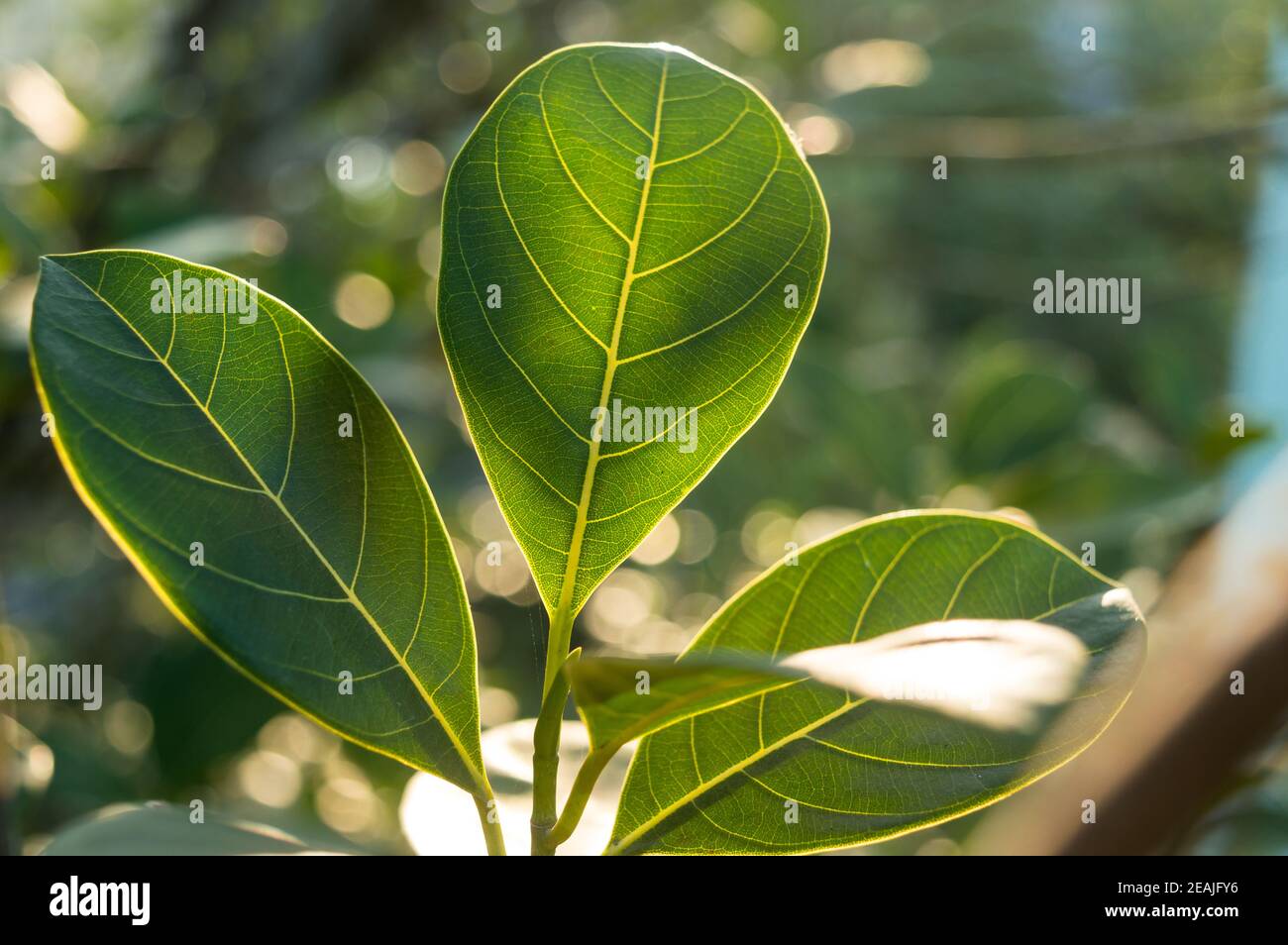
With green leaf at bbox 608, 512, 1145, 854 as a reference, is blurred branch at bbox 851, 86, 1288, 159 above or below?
above

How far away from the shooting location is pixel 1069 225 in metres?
3.78

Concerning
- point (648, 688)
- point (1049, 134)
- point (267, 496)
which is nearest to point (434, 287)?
point (267, 496)

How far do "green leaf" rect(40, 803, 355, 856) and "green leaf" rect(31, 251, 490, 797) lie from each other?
6cm

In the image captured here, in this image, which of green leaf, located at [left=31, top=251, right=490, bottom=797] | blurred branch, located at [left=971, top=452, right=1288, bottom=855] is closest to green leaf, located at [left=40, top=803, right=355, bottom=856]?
green leaf, located at [left=31, top=251, right=490, bottom=797]

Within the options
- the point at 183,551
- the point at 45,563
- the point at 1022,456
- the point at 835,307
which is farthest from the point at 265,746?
the point at 835,307

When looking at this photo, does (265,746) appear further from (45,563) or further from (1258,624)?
(1258,624)

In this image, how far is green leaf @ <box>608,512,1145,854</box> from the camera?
0.40 metres

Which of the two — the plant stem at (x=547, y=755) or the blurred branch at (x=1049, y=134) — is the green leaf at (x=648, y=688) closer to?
the plant stem at (x=547, y=755)

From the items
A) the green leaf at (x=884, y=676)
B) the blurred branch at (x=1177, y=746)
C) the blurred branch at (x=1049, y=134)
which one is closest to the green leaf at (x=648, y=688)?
the green leaf at (x=884, y=676)

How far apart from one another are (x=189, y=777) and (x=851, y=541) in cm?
91

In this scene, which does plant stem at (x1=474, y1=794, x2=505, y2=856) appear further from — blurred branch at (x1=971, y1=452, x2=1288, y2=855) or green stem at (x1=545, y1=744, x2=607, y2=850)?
blurred branch at (x1=971, y1=452, x2=1288, y2=855)

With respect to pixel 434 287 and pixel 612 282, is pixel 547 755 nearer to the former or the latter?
pixel 612 282

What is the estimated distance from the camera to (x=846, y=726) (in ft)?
1.36

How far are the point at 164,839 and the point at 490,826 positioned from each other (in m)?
0.12
